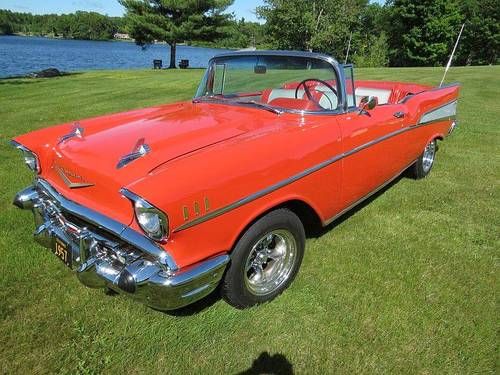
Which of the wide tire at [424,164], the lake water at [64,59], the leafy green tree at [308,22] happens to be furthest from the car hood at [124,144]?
the leafy green tree at [308,22]

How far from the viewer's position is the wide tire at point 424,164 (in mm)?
5020

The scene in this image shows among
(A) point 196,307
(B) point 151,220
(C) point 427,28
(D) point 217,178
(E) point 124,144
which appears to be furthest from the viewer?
(C) point 427,28

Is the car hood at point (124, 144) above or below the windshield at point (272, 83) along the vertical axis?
below

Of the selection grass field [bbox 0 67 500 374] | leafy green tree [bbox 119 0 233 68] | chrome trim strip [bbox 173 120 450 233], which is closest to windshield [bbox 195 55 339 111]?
chrome trim strip [bbox 173 120 450 233]

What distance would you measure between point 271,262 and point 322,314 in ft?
1.59

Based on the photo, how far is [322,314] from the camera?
2.80 meters

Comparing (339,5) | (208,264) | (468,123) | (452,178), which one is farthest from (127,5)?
(208,264)

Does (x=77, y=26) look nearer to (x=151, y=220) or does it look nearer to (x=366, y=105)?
(x=366, y=105)

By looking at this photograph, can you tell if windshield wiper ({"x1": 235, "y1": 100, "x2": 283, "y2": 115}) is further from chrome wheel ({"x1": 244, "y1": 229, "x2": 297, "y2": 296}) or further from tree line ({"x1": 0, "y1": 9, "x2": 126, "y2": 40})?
tree line ({"x1": 0, "y1": 9, "x2": 126, "y2": 40})

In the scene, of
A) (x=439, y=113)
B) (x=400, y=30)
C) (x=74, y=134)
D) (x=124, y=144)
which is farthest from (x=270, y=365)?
(x=400, y=30)

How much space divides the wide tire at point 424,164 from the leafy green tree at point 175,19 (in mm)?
27015

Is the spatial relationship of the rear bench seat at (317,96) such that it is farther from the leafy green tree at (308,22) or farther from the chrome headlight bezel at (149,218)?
the leafy green tree at (308,22)

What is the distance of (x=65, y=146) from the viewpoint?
114 inches

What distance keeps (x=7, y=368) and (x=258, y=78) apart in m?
2.84
